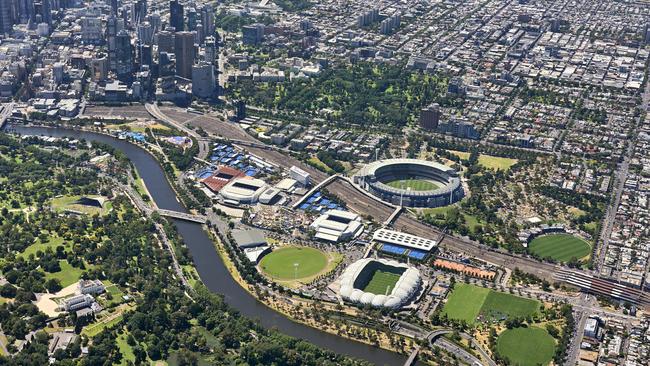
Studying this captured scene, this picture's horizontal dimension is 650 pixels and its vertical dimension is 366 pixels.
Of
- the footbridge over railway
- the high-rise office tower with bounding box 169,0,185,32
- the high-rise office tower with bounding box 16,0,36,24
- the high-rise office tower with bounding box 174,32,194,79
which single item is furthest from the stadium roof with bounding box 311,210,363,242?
the high-rise office tower with bounding box 16,0,36,24

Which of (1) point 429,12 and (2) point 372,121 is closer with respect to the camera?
(2) point 372,121

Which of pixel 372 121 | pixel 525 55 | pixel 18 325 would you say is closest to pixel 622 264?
pixel 372 121

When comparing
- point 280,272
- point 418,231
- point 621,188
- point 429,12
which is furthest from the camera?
point 429,12

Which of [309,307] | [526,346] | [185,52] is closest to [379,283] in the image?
[309,307]

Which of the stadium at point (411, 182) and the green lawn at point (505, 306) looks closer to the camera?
the green lawn at point (505, 306)

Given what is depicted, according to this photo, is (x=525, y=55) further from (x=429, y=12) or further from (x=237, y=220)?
(x=237, y=220)

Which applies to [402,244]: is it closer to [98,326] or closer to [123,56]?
[98,326]

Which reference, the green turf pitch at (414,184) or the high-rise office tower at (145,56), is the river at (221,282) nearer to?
the green turf pitch at (414,184)

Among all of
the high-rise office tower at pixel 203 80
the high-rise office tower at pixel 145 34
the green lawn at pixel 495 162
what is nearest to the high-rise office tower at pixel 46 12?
the high-rise office tower at pixel 145 34
